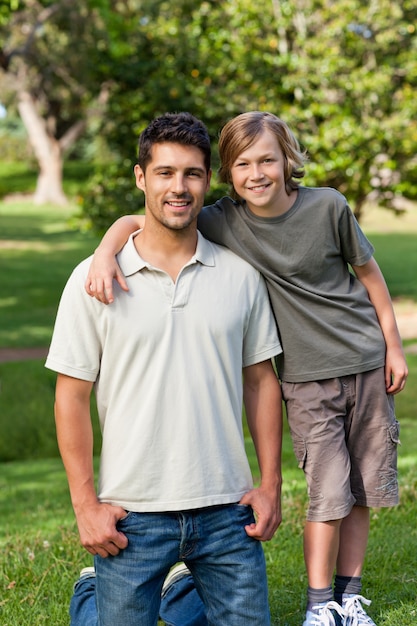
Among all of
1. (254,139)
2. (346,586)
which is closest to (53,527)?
(346,586)

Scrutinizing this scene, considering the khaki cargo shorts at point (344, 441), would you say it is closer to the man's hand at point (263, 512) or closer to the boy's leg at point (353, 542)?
the boy's leg at point (353, 542)

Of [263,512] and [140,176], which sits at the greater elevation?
[140,176]

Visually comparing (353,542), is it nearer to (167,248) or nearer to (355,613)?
(355,613)

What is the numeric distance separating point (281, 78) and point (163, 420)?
11074 millimetres

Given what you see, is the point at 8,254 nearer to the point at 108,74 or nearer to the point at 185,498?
the point at 108,74

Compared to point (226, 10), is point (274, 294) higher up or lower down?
lower down

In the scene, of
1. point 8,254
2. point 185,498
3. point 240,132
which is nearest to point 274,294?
point 240,132

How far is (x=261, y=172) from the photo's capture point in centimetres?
323

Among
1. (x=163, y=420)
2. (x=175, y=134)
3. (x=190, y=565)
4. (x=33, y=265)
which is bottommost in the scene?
(x=190, y=565)

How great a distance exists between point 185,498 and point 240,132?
1.26m

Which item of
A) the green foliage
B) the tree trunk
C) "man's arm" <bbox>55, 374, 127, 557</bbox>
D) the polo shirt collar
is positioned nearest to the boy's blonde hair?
the polo shirt collar

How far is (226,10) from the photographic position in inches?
513

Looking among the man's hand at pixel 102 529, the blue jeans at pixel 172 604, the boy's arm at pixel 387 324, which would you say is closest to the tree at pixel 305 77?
the boy's arm at pixel 387 324

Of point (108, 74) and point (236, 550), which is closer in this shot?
point (236, 550)
